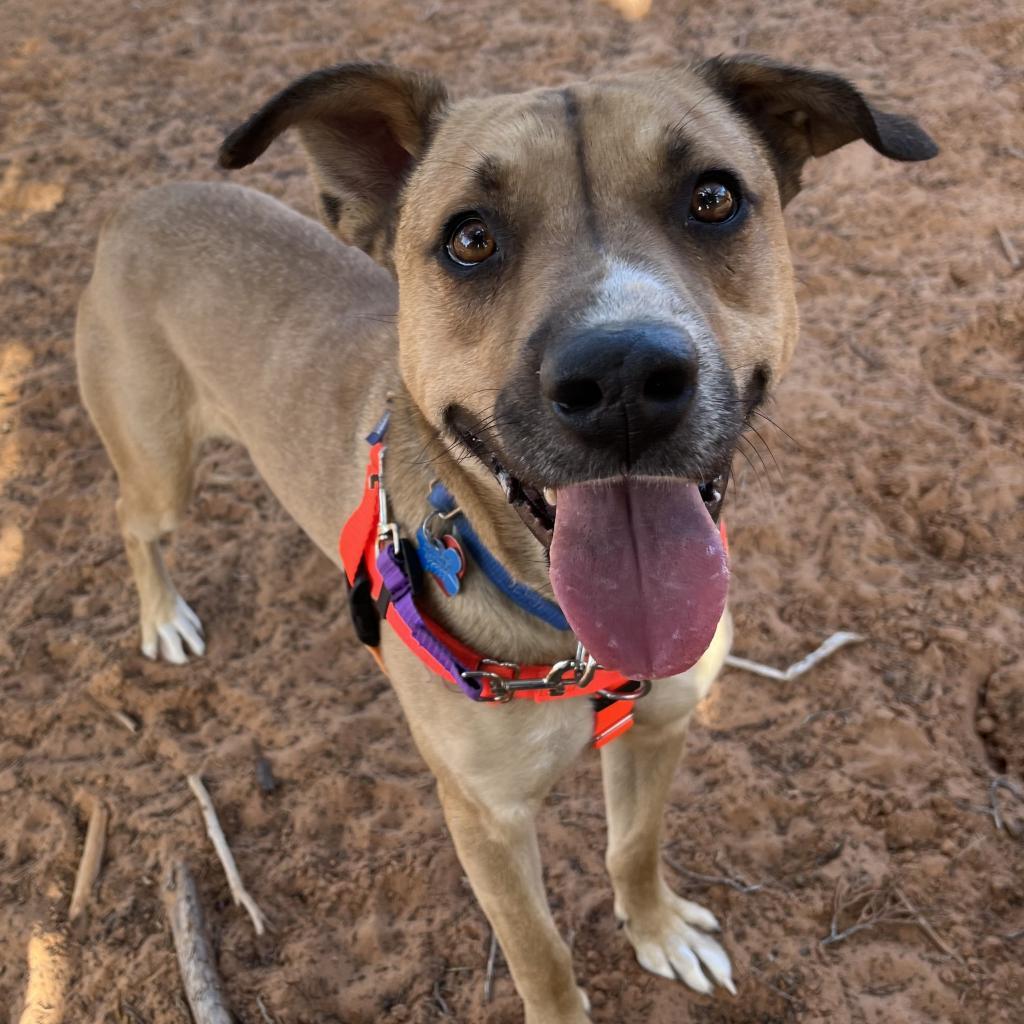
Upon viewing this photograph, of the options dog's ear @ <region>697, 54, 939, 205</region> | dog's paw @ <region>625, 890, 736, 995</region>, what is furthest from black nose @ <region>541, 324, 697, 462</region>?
dog's paw @ <region>625, 890, 736, 995</region>

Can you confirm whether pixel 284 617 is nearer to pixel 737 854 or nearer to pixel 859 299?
pixel 737 854

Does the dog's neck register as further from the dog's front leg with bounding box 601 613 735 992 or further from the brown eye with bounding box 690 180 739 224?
the brown eye with bounding box 690 180 739 224

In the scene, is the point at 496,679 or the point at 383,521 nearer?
the point at 496,679

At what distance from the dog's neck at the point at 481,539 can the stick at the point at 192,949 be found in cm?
153

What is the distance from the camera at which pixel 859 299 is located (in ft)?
16.3

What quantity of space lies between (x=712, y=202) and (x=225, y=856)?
8.80ft

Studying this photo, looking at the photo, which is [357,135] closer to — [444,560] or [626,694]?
[444,560]

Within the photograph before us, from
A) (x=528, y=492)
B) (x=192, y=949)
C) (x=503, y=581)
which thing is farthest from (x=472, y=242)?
(x=192, y=949)

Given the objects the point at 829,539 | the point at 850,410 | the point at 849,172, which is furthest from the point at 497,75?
the point at 829,539

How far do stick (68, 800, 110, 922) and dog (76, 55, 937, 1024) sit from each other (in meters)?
1.40

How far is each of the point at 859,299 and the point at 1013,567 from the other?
5.83 feet

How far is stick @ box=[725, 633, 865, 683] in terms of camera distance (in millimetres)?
3625

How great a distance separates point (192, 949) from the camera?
3.07 meters

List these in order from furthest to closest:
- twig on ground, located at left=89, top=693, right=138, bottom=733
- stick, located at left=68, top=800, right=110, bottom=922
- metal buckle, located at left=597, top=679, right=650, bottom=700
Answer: twig on ground, located at left=89, top=693, right=138, bottom=733 → stick, located at left=68, top=800, right=110, bottom=922 → metal buckle, located at left=597, top=679, right=650, bottom=700
